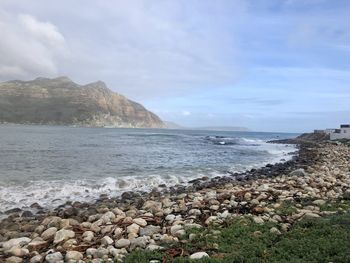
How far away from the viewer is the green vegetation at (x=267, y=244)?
673 cm

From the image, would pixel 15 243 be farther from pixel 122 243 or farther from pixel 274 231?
pixel 274 231

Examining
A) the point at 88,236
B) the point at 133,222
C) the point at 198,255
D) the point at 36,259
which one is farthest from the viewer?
the point at 133,222

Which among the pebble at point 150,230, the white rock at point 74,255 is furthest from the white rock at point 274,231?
the white rock at point 74,255

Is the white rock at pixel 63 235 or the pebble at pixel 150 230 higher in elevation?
the pebble at pixel 150 230

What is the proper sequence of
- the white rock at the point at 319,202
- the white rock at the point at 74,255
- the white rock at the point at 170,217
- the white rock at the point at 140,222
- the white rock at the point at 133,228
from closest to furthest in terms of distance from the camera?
the white rock at the point at 74,255, the white rock at the point at 133,228, the white rock at the point at 140,222, the white rock at the point at 170,217, the white rock at the point at 319,202

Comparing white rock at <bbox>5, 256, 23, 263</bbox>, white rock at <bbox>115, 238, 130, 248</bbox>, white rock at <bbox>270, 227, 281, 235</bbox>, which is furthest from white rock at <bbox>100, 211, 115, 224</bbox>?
white rock at <bbox>270, 227, 281, 235</bbox>

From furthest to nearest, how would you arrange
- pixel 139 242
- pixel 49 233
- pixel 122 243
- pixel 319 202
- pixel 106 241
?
pixel 319 202, pixel 49 233, pixel 106 241, pixel 122 243, pixel 139 242

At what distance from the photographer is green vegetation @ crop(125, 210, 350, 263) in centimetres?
673

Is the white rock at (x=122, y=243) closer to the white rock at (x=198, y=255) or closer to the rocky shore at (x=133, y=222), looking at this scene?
the rocky shore at (x=133, y=222)

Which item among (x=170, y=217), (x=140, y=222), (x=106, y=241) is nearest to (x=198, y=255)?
(x=106, y=241)

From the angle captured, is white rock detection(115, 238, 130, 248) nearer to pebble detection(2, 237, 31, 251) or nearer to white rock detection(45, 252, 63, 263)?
white rock detection(45, 252, 63, 263)

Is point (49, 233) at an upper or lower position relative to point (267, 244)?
lower

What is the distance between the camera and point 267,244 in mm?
7523

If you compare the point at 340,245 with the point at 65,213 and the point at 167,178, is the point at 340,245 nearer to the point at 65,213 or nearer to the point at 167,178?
the point at 65,213
